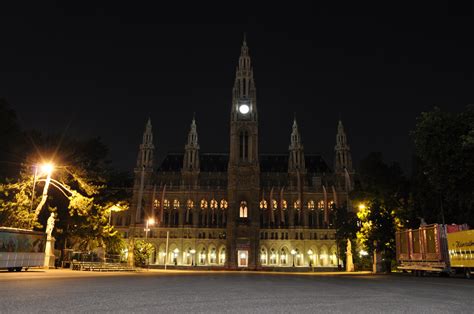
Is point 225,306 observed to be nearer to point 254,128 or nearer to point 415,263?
point 415,263

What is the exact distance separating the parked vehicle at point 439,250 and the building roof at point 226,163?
203 feet

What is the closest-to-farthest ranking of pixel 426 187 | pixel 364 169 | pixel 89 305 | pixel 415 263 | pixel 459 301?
pixel 89 305, pixel 459 301, pixel 415 263, pixel 426 187, pixel 364 169

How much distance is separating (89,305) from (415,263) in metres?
30.3

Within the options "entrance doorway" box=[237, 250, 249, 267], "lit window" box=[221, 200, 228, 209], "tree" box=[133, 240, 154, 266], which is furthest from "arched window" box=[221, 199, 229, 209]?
"tree" box=[133, 240, 154, 266]

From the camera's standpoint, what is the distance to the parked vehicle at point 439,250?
26781mm

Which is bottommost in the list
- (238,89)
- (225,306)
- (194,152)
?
(225,306)

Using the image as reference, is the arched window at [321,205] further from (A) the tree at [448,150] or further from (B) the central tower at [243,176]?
(A) the tree at [448,150]

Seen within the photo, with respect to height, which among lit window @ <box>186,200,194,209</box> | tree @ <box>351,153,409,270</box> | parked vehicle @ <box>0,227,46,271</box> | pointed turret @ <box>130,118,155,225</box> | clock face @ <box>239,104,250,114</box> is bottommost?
parked vehicle @ <box>0,227,46,271</box>

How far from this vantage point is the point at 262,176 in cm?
9325

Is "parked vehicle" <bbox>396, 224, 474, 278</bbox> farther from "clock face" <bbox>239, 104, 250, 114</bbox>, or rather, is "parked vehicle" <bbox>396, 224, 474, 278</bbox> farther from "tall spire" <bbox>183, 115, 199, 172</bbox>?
"tall spire" <bbox>183, 115, 199, 172</bbox>

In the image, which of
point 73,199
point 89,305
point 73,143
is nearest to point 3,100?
point 73,143

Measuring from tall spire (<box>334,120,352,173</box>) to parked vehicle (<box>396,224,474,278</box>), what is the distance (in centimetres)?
5789

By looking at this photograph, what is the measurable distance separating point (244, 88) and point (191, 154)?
1981 centimetres

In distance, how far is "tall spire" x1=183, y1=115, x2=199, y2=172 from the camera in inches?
3656
